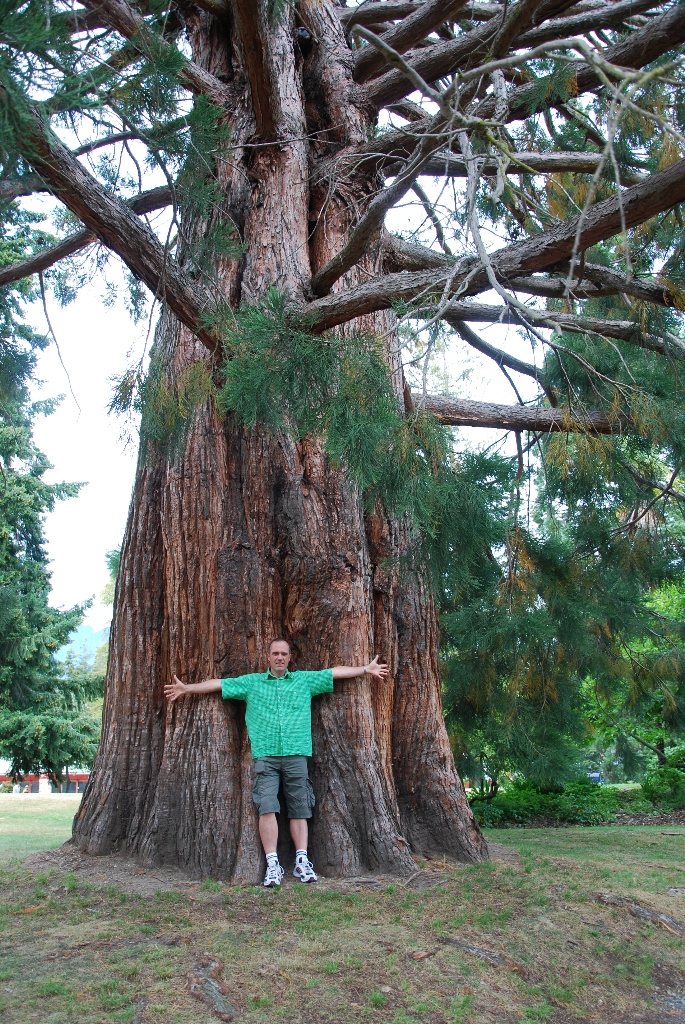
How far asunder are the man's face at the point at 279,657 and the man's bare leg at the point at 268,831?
67 centimetres

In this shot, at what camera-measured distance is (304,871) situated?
3.76 metres

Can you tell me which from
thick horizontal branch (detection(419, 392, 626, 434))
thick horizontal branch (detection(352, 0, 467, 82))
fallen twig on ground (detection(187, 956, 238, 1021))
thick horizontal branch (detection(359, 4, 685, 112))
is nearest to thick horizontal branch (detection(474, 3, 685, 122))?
thick horizontal branch (detection(359, 4, 685, 112))

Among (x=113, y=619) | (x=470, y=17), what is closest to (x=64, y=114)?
(x=113, y=619)

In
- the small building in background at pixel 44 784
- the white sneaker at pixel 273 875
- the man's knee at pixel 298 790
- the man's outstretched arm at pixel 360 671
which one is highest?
the man's outstretched arm at pixel 360 671

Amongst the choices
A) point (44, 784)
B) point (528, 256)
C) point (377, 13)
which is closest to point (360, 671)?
point (528, 256)

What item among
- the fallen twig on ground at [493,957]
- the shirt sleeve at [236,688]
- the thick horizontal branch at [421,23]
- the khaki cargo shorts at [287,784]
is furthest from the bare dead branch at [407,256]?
the fallen twig on ground at [493,957]

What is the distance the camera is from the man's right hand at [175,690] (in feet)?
13.6

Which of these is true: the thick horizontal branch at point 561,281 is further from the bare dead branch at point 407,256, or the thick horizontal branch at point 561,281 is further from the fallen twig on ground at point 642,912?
the fallen twig on ground at point 642,912

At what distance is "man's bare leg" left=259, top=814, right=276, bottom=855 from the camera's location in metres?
3.80

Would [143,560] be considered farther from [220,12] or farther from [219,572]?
[220,12]

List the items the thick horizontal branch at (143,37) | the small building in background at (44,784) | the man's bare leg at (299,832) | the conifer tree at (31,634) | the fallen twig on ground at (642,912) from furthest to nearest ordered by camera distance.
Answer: the small building in background at (44,784)
the conifer tree at (31,634)
the man's bare leg at (299,832)
the fallen twig on ground at (642,912)
the thick horizontal branch at (143,37)

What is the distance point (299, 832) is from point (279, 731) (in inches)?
18.5

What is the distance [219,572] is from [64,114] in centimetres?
218

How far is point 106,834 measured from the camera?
13.9 feet
